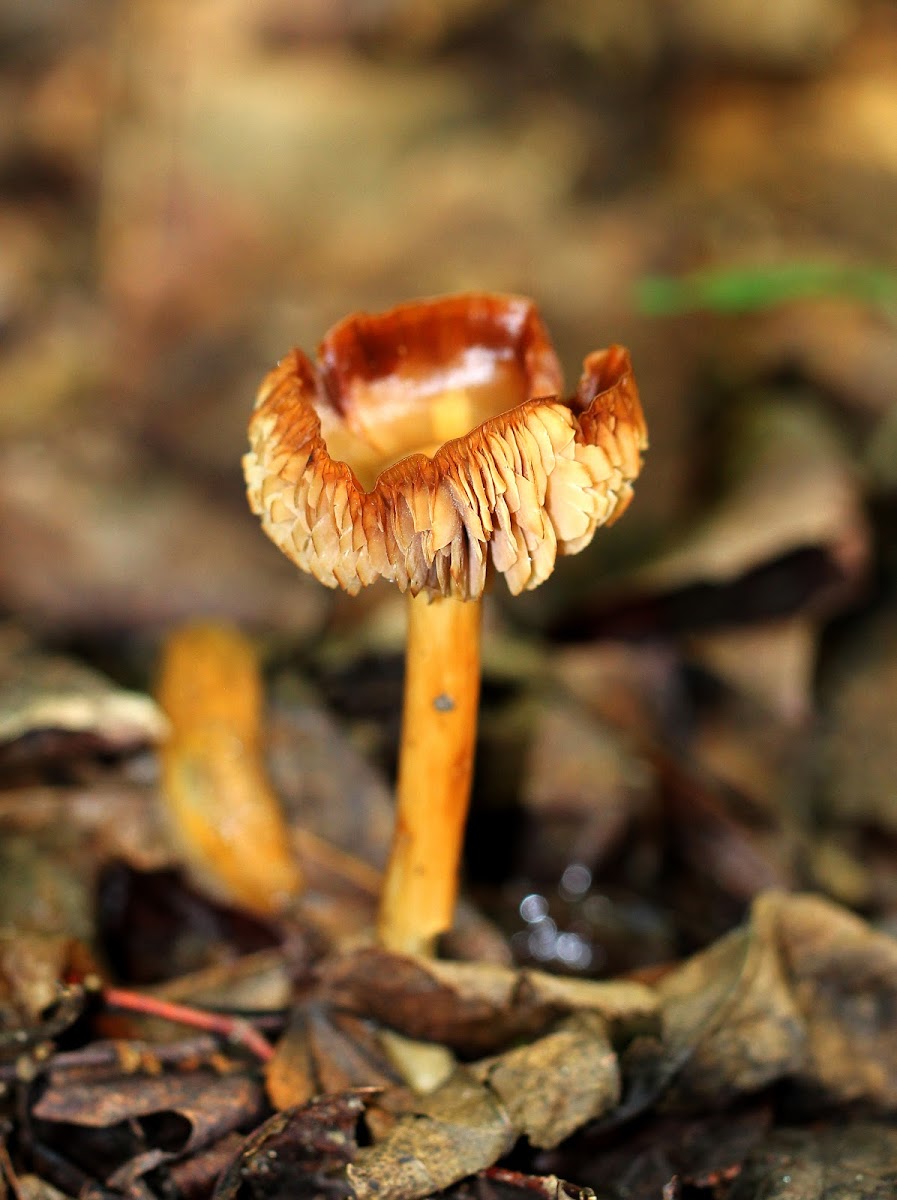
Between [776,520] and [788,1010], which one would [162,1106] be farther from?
[776,520]

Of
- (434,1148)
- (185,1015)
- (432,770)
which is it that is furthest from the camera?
(185,1015)

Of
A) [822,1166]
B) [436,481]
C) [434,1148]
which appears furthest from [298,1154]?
[436,481]

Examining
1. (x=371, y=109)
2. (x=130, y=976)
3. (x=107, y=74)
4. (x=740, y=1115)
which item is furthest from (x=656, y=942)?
(x=107, y=74)

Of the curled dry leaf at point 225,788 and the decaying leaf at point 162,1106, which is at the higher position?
the curled dry leaf at point 225,788

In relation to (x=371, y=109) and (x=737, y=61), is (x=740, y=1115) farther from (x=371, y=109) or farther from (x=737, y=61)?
(x=737, y=61)

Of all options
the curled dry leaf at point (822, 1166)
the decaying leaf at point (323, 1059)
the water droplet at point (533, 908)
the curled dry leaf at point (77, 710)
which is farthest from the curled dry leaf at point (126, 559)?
the curled dry leaf at point (822, 1166)

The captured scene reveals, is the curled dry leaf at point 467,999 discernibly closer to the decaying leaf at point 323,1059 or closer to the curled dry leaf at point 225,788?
the decaying leaf at point 323,1059

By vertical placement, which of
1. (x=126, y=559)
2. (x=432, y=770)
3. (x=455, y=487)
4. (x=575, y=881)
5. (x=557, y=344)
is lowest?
(x=575, y=881)
